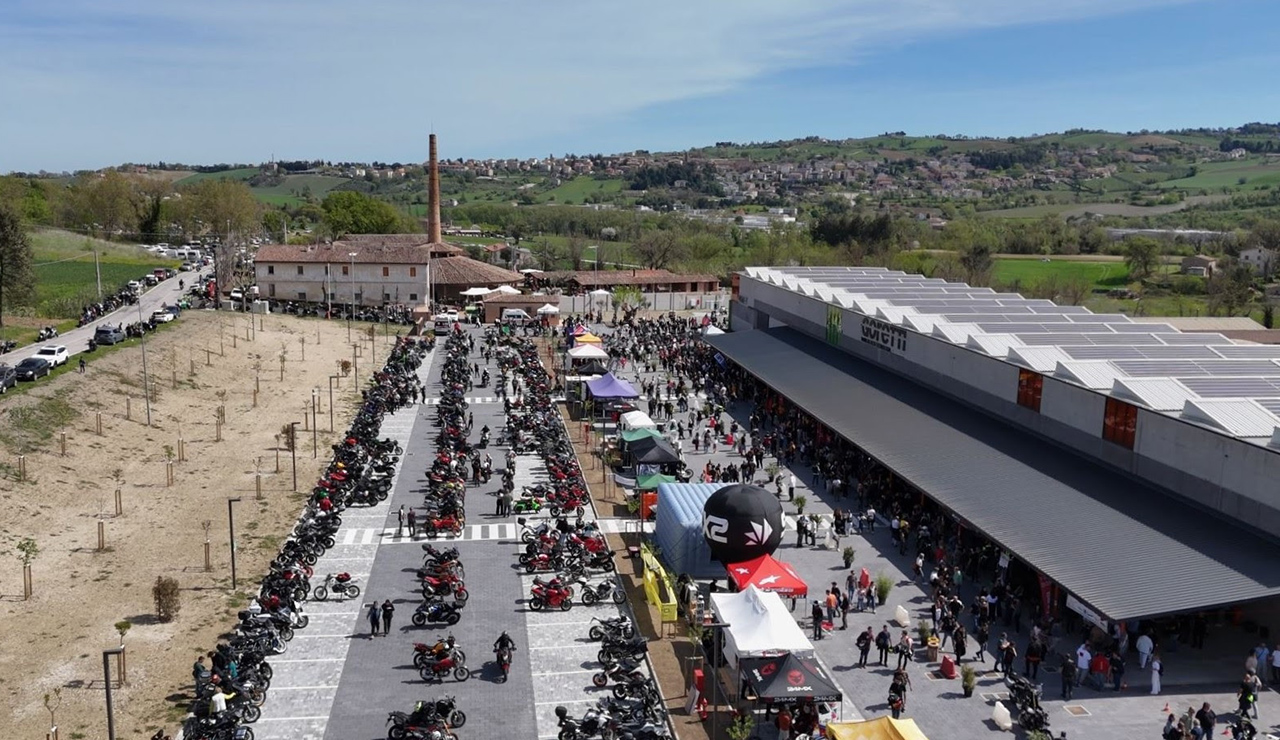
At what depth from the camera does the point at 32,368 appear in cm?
4131

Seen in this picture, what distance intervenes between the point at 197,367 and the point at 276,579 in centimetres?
3180

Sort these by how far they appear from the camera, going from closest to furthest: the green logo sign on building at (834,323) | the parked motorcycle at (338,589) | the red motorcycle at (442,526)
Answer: the parked motorcycle at (338,589)
the red motorcycle at (442,526)
the green logo sign on building at (834,323)

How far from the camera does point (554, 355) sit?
62469 mm

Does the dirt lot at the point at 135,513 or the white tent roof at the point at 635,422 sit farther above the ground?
the white tent roof at the point at 635,422

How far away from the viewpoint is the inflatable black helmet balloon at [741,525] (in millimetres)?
23812

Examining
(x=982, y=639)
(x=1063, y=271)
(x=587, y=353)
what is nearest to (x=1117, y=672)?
(x=982, y=639)

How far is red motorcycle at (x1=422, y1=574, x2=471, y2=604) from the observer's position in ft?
76.8

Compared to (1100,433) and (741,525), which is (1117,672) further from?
(1100,433)

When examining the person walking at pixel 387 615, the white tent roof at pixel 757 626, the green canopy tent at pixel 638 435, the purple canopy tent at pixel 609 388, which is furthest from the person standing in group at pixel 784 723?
the purple canopy tent at pixel 609 388

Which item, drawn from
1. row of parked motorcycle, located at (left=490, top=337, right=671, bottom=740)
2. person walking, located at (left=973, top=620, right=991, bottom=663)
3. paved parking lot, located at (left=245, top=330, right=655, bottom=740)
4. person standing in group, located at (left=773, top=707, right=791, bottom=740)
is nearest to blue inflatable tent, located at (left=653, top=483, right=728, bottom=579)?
row of parked motorcycle, located at (left=490, top=337, right=671, bottom=740)

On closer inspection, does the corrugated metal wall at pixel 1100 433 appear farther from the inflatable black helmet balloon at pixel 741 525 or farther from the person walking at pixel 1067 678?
the inflatable black helmet balloon at pixel 741 525

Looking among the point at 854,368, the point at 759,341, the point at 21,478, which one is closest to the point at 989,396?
the point at 854,368

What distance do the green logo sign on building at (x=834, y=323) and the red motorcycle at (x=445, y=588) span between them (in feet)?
87.9

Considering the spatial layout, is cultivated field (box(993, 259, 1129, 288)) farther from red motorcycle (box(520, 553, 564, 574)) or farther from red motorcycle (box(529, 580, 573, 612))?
red motorcycle (box(529, 580, 573, 612))
